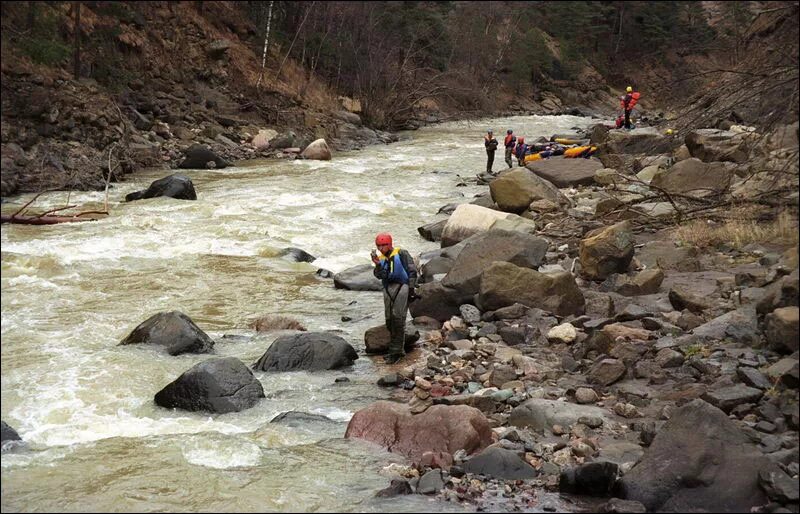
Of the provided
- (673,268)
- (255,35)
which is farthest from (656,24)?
(673,268)

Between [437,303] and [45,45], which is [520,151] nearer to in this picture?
[45,45]

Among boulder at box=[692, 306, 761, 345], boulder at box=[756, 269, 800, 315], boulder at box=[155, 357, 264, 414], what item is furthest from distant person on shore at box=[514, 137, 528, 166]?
boulder at box=[155, 357, 264, 414]

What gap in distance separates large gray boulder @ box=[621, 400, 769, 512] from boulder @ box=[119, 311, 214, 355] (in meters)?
5.15

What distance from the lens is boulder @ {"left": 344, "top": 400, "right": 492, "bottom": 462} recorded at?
20.5 feet

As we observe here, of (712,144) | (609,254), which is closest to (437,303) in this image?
(609,254)

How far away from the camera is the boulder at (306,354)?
856 centimetres

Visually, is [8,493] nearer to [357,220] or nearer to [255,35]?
[357,220]

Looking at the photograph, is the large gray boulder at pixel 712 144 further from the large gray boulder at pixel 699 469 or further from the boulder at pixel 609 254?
the large gray boulder at pixel 699 469

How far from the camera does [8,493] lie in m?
5.27

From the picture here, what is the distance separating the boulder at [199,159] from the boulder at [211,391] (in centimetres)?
1516

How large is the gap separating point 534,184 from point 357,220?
363 centimetres

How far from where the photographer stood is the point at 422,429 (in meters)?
6.47

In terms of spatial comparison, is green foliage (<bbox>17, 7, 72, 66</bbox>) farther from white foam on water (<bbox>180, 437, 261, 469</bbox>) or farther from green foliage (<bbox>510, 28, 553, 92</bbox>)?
green foliage (<bbox>510, 28, 553, 92</bbox>)

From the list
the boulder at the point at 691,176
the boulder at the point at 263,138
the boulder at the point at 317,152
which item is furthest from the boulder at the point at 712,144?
the boulder at the point at 263,138
